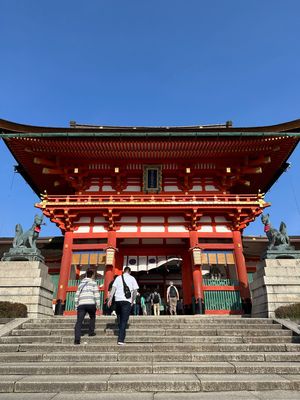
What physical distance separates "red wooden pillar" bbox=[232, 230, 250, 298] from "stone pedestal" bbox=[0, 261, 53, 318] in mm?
9015

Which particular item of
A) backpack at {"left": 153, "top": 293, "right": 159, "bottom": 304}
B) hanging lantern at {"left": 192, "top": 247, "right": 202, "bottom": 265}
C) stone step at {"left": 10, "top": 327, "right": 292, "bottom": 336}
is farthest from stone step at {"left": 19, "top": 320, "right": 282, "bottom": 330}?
hanging lantern at {"left": 192, "top": 247, "right": 202, "bottom": 265}

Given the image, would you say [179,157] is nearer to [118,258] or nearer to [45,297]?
[118,258]

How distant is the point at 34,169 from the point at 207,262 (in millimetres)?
11585

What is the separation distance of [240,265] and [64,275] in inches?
345

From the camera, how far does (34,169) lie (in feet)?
59.2

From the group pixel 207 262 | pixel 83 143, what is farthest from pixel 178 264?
pixel 83 143

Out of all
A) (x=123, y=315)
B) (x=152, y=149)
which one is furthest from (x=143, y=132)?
(x=123, y=315)

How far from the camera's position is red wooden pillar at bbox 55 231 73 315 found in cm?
1405

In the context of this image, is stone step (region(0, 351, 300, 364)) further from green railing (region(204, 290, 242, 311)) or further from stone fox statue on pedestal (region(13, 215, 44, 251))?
green railing (region(204, 290, 242, 311))

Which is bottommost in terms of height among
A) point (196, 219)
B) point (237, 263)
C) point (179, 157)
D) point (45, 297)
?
point (45, 297)

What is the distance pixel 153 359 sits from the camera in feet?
19.0

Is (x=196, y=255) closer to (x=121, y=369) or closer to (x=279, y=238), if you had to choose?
(x=279, y=238)

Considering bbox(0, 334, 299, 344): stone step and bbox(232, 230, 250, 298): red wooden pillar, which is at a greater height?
bbox(232, 230, 250, 298): red wooden pillar

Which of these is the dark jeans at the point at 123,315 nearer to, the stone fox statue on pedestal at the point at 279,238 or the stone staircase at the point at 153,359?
the stone staircase at the point at 153,359
